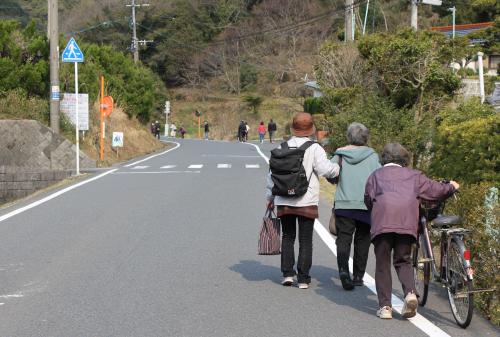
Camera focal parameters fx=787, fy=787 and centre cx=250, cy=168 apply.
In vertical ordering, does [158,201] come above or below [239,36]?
below

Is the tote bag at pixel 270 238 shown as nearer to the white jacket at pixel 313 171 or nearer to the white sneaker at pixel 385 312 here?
the white jacket at pixel 313 171

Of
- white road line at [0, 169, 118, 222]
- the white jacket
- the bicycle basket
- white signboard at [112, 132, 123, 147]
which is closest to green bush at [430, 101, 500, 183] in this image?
the white jacket

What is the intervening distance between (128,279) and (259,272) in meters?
1.44

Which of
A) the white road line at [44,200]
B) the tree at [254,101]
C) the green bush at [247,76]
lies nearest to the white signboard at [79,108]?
the white road line at [44,200]

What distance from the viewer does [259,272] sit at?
848 cm

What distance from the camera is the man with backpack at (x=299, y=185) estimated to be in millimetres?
7410

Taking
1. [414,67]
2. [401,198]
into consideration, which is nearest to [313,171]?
[401,198]

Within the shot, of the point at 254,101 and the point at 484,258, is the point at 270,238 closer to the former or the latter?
the point at 484,258

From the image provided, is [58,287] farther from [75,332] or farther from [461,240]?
[461,240]

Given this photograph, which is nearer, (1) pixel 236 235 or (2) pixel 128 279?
(2) pixel 128 279

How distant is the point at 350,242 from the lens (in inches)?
298

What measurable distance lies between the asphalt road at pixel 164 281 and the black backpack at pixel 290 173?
97cm

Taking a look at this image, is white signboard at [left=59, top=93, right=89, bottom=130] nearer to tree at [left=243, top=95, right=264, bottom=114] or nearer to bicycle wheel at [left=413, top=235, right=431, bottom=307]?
bicycle wheel at [left=413, top=235, right=431, bottom=307]

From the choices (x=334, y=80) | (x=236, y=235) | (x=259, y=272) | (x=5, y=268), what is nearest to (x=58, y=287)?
(x=5, y=268)
